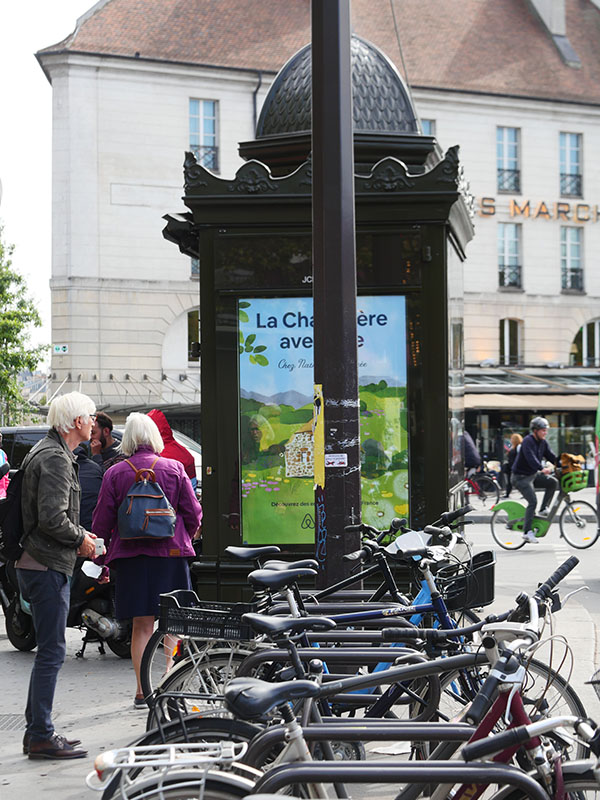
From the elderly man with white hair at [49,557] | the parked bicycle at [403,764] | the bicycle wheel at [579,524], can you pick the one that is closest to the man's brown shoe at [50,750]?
the elderly man with white hair at [49,557]

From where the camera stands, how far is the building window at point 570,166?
36.9 meters

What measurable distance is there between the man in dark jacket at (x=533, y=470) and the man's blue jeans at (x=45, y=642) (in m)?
10.9

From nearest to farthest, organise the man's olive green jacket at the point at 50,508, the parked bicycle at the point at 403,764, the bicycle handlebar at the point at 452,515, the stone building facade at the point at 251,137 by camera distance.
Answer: the parked bicycle at the point at 403,764 < the bicycle handlebar at the point at 452,515 < the man's olive green jacket at the point at 50,508 < the stone building facade at the point at 251,137

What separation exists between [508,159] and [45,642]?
33301mm

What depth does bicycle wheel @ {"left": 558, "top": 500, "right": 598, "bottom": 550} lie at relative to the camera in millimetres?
15492

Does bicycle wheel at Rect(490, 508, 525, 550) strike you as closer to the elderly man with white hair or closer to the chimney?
the elderly man with white hair

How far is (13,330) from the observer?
28.1 meters

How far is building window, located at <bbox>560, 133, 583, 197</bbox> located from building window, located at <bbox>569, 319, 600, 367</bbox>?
467cm

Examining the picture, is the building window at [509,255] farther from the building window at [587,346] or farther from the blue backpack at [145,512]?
the blue backpack at [145,512]

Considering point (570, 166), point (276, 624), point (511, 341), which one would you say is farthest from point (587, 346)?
point (276, 624)

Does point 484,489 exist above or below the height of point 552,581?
below

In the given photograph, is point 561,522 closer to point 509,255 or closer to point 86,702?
point 86,702

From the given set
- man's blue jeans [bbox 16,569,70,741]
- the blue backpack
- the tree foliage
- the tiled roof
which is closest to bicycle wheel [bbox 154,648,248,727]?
man's blue jeans [bbox 16,569,70,741]

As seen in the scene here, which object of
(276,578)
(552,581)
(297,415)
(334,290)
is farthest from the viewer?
(297,415)
